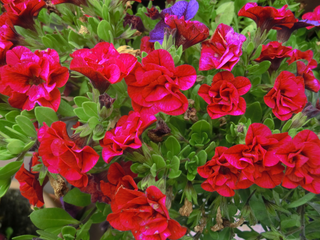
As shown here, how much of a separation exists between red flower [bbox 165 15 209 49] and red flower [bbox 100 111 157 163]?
0.17m

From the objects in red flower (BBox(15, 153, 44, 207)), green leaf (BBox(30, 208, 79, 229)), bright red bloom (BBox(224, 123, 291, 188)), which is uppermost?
bright red bloom (BBox(224, 123, 291, 188))

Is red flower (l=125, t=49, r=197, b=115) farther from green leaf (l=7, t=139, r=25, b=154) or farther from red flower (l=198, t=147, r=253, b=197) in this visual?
green leaf (l=7, t=139, r=25, b=154)

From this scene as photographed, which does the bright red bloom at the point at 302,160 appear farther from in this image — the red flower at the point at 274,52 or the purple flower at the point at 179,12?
the purple flower at the point at 179,12

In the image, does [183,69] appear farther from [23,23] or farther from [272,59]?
[23,23]

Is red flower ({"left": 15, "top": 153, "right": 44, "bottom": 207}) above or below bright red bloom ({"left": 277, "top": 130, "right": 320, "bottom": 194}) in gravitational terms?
below

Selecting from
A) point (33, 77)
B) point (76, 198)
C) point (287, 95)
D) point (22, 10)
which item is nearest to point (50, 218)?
point (76, 198)

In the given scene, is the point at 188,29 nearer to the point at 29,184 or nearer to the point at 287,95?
the point at 287,95

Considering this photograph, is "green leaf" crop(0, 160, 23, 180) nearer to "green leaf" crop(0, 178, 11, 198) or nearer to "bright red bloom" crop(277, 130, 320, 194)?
"green leaf" crop(0, 178, 11, 198)

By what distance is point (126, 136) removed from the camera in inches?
13.1

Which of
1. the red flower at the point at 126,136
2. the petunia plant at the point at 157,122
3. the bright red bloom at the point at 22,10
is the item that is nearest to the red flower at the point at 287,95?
the petunia plant at the point at 157,122

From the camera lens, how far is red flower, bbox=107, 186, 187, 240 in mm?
332

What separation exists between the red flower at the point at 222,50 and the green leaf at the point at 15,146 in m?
0.33

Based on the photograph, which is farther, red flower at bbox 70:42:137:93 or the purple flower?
the purple flower

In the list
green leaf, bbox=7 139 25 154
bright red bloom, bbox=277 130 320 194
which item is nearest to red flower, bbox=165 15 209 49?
bright red bloom, bbox=277 130 320 194
